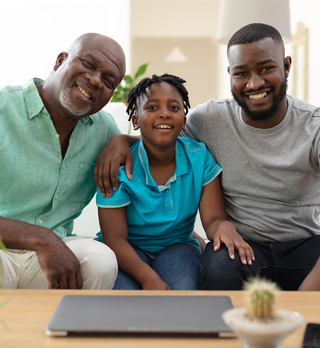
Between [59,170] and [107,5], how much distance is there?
13.1 feet

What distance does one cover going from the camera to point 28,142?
1.51 meters

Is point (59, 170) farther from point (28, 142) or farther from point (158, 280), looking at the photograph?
point (158, 280)

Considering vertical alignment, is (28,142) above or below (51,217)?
above

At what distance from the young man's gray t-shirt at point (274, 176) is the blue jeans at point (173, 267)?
20cm

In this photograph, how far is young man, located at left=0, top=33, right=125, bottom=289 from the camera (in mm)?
1368

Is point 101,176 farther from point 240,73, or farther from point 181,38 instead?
point 181,38

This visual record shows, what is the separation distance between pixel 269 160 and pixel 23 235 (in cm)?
78

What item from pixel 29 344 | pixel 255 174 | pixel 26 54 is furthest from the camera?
pixel 26 54

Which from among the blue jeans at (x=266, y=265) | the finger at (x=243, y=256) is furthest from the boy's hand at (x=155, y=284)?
the finger at (x=243, y=256)

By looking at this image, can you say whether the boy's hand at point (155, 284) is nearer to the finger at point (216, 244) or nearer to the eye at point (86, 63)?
the finger at point (216, 244)

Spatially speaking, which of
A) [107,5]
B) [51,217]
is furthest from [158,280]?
[107,5]

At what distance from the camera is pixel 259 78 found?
5.09 feet

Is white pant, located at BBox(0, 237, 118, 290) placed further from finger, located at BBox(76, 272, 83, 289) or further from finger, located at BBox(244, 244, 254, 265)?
finger, located at BBox(244, 244, 254, 265)

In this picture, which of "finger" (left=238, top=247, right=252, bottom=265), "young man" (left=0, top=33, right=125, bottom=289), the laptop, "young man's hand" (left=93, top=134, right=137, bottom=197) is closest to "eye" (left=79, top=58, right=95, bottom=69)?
"young man" (left=0, top=33, right=125, bottom=289)
